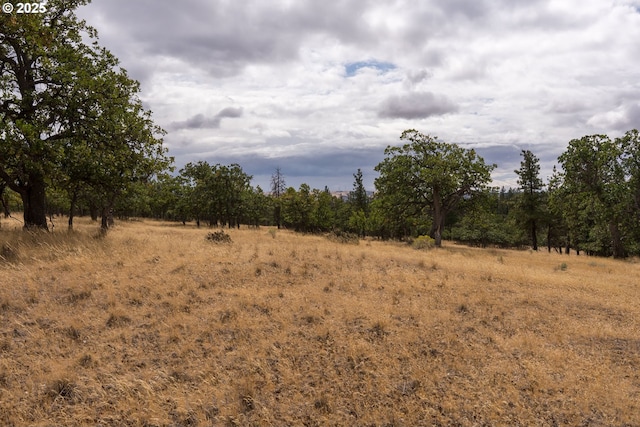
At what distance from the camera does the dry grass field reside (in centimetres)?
554

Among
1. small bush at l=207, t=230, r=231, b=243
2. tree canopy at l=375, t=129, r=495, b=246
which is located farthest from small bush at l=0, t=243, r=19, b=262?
tree canopy at l=375, t=129, r=495, b=246

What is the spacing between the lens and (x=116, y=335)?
721 cm

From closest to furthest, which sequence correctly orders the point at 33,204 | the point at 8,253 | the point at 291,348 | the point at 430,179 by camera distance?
the point at 291,348 < the point at 8,253 < the point at 33,204 < the point at 430,179

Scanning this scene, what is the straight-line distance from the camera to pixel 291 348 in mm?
7035

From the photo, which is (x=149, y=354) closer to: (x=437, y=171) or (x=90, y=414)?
(x=90, y=414)

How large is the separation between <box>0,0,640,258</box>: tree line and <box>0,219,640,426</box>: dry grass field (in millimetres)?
4144

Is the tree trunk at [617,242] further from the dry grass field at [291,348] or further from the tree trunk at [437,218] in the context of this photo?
the dry grass field at [291,348]

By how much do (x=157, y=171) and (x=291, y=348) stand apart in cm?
1305

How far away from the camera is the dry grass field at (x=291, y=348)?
18.2 feet

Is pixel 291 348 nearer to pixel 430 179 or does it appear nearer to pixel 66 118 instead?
pixel 66 118

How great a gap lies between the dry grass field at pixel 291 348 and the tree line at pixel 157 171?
4144mm

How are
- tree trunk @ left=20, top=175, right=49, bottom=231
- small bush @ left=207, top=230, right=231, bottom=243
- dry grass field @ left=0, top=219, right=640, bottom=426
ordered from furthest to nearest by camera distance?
small bush @ left=207, top=230, right=231, bottom=243 < tree trunk @ left=20, top=175, right=49, bottom=231 < dry grass field @ left=0, top=219, right=640, bottom=426

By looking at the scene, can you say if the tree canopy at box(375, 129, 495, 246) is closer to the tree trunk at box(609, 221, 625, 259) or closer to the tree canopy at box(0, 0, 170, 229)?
the tree trunk at box(609, 221, 625, 259)

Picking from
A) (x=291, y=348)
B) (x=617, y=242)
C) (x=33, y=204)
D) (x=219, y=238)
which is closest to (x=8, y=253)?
(x=33, y=204)
